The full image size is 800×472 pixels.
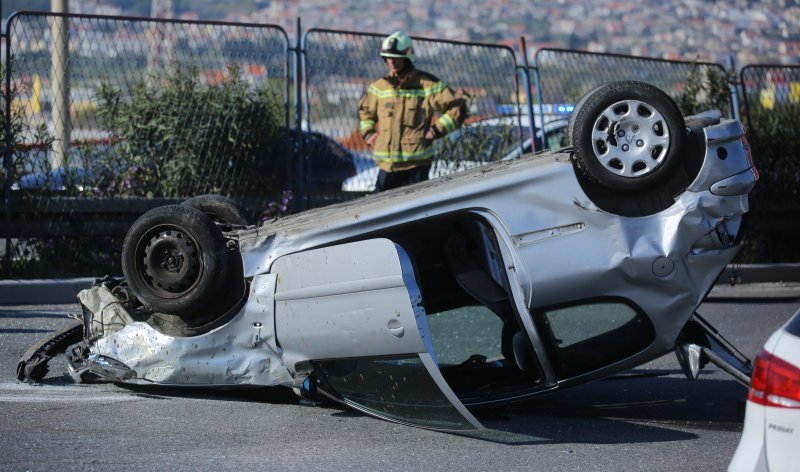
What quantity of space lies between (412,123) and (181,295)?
4.50 meters

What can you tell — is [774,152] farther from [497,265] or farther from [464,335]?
[497,265]

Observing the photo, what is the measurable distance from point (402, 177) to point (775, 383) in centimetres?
644

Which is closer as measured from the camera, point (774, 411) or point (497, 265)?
point (774, 411)

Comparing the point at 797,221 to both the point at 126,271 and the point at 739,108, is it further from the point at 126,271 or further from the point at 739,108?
the point at 126,271

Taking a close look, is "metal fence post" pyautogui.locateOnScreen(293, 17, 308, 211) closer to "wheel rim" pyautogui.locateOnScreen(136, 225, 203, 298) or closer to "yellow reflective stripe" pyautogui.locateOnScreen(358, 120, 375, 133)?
"yellow reflective stripe" pyautogui.locateOnScreen(358, 120, 375, 133)

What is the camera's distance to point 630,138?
16.7ft

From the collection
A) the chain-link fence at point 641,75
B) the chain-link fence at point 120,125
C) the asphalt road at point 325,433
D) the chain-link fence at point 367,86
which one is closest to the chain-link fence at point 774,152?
the chain-link fence at point 641,75

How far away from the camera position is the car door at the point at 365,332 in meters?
4.83

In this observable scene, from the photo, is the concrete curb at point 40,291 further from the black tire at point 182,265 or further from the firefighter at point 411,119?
the black tire at point 182,265

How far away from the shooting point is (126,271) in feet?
17.7

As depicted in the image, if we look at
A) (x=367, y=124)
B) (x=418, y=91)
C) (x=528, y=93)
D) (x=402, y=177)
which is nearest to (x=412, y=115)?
(x=418, y=91)

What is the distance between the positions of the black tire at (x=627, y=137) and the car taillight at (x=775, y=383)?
1822 millimetres

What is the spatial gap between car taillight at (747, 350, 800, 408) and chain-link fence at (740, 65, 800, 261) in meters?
9.06

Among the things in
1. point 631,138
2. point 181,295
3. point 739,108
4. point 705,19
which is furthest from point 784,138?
point 705,19
